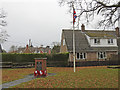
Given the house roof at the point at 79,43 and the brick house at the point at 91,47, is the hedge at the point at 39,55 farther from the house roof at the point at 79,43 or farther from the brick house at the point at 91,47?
the house roof at the point at 79,43

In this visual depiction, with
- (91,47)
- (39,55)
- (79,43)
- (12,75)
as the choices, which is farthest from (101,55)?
(12,75)

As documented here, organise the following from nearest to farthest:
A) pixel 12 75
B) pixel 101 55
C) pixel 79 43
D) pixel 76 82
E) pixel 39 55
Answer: pixel 76 82 → pixel 12 75 → pixel 39 55 → pixel 101 55 → pixel 79 43

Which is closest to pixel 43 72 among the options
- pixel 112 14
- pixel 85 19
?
pixel 85 19

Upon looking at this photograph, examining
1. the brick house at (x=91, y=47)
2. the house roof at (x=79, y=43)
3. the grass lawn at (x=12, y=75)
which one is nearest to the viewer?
the grass lawn at (x=12, y=75)

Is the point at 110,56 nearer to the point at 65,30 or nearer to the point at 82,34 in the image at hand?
the point at 82,34

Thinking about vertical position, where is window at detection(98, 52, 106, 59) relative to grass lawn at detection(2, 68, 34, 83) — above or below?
above

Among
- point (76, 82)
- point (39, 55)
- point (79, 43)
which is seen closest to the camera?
point (76, 82)

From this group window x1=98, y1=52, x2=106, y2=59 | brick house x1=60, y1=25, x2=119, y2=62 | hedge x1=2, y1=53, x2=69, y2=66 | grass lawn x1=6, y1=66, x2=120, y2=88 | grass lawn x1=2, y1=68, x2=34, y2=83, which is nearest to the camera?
grass lawn x1=6, y1=66, x2=120, y2=88

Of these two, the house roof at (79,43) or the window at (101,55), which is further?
the window at (101,55)

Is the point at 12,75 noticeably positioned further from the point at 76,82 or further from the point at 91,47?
the point at 91,47

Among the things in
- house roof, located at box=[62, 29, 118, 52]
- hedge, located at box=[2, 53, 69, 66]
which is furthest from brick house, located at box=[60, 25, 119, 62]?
hedge, located at box=[2, 53, 69, 66]


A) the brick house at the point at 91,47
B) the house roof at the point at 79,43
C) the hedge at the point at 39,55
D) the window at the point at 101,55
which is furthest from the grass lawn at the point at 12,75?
the window at the point at 101,55

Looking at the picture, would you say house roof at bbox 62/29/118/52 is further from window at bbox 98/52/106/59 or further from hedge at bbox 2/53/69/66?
hedge at bbox 2/53/69/66

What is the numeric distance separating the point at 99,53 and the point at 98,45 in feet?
7.54
